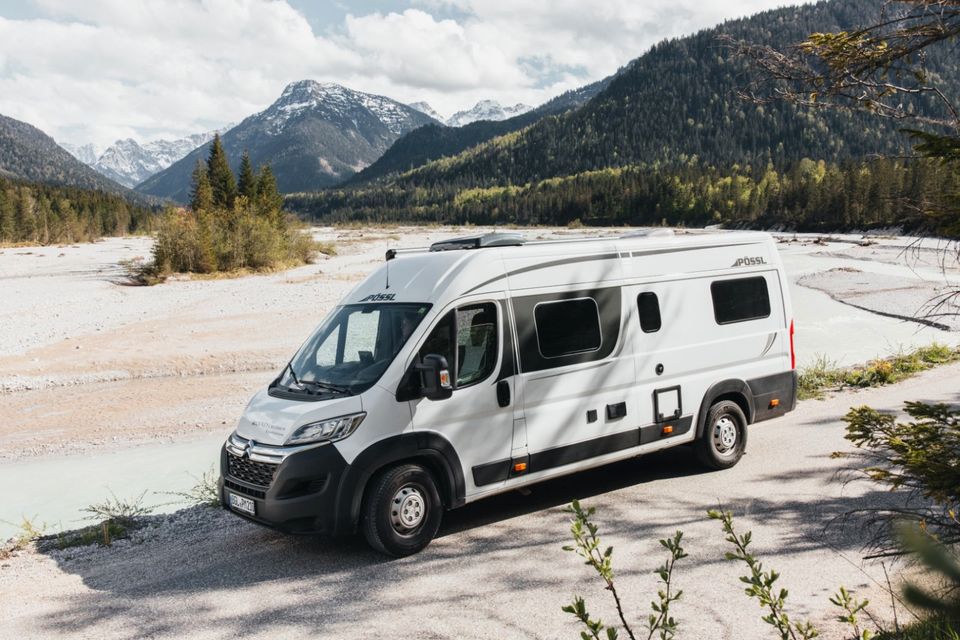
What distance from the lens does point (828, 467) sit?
800cm

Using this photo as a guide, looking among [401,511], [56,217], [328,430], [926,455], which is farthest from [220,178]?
[926,455]

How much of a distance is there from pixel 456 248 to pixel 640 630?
423 centimetres

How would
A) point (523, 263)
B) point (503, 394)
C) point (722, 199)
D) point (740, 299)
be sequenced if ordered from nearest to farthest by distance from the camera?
point (503, 394) → point (523, 263) → point (740, 299) → point (722, 199)

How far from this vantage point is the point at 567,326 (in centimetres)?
726

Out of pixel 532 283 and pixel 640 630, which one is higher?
pixel 532 283

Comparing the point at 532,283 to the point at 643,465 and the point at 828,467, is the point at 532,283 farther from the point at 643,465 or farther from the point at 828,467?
the point at 828,467

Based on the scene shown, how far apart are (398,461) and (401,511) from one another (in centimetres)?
42

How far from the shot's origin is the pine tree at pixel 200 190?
5622cm

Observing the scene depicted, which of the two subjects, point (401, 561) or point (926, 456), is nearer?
point (926, 456)

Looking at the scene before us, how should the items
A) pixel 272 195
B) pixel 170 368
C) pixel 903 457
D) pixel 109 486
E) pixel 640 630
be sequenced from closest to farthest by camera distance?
pixel 903 457 → pixel 640 630 → pixel 109 486 → pixel 170 368 → pixel 272 195

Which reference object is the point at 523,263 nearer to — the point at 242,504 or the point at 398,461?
the point at 398,461

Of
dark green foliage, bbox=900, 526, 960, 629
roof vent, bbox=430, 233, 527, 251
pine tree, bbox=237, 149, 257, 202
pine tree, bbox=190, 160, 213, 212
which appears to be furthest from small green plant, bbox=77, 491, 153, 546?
pine tree, bbox=237, 149, 257, 202

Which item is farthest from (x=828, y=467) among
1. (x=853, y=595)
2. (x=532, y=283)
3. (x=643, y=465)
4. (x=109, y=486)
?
(x=109, y=486)

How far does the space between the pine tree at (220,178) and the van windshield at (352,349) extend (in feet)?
187
